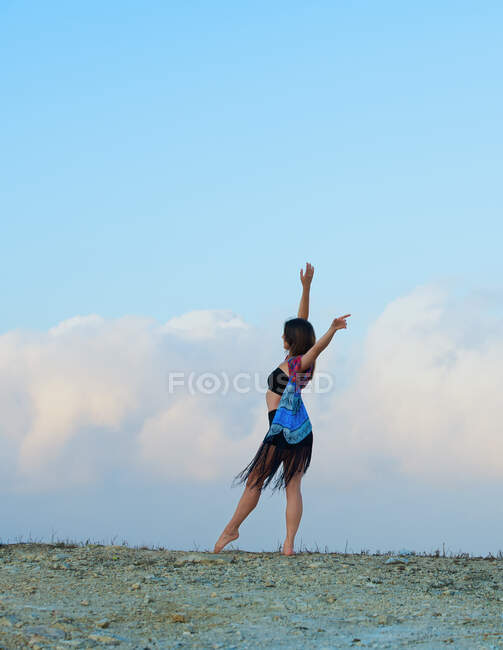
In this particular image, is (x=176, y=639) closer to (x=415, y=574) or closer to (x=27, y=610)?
(x=27, y=610)

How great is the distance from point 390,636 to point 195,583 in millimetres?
2604

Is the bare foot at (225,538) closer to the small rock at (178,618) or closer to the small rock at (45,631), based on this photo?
the small rock at (178,618)

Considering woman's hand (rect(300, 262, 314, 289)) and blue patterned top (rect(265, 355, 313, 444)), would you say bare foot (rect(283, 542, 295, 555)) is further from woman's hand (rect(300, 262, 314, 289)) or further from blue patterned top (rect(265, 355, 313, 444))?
woman's hand (rect(300, 262, 314, 289))

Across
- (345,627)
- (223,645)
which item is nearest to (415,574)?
(345,627)

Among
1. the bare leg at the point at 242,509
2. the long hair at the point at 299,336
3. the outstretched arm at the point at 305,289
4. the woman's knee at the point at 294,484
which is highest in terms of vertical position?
the outstretched arm at the point at 305,289

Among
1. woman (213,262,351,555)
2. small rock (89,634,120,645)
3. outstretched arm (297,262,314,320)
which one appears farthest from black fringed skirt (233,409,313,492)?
small rock (89,634,120,645)

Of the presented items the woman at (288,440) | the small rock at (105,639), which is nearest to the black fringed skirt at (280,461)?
the woman at (288,440)

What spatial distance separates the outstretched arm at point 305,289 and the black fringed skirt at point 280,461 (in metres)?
1.78

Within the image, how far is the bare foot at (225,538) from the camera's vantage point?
10.5m

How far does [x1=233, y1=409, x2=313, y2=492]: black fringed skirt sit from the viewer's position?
10375mm

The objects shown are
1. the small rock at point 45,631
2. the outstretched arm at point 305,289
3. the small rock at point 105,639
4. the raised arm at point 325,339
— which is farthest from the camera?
the outstretched arm at point 305,289

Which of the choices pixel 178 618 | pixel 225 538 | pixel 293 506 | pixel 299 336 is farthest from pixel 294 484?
pixel 178 618

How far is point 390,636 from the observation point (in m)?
6.77

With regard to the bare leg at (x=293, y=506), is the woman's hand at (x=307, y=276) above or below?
above
